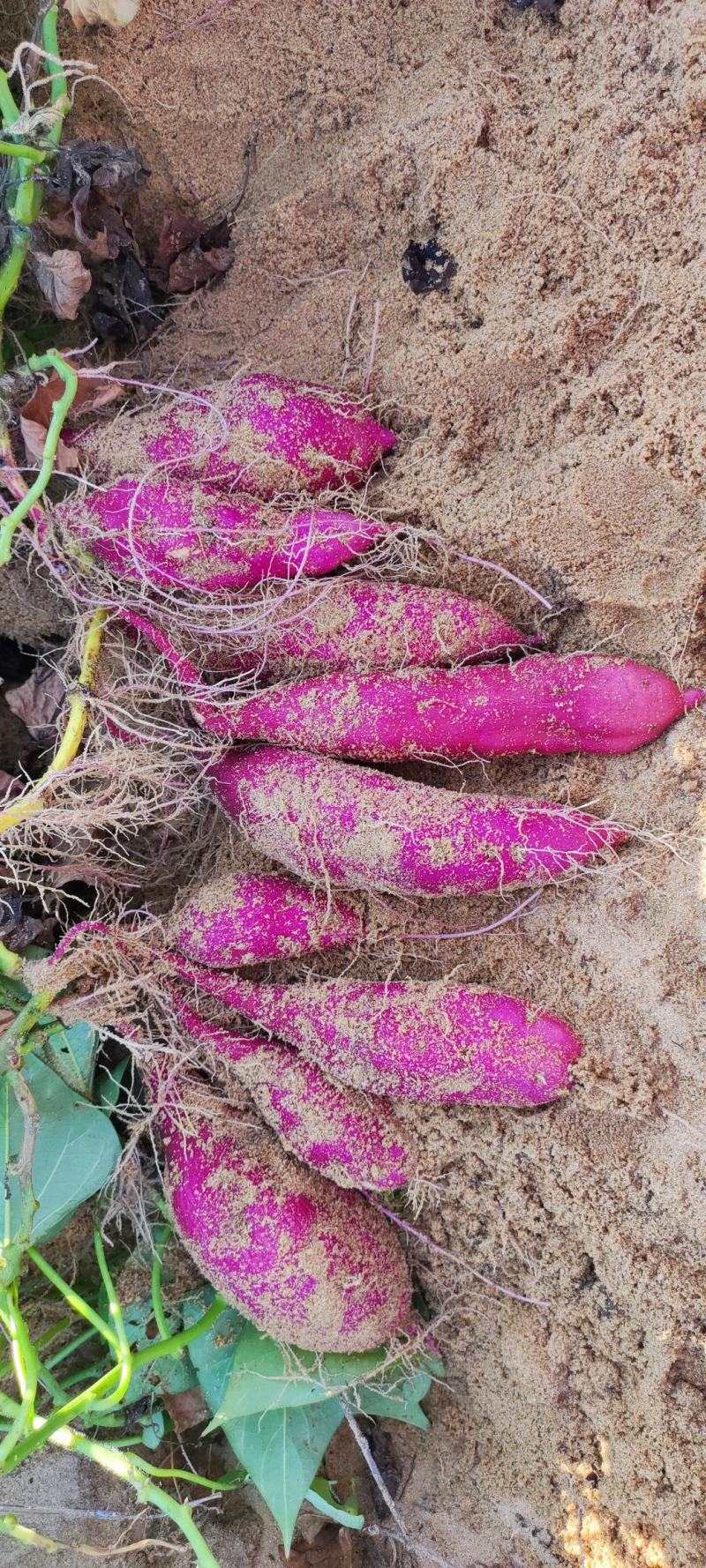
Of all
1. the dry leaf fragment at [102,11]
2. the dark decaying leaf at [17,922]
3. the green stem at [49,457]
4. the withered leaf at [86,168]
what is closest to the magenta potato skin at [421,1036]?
the dark decaying leaf at [17,922]

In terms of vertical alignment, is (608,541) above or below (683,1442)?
above

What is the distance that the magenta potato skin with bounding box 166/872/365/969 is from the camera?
3.71 feet

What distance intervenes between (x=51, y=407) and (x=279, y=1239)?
1.03m

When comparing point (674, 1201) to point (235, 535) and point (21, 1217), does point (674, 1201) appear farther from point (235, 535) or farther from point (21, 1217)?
point (235, 535)

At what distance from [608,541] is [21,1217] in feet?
3.32

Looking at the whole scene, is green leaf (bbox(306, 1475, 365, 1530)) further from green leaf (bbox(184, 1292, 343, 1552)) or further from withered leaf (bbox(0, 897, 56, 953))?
withered leaf (bbox(0, 897, 56, 953))

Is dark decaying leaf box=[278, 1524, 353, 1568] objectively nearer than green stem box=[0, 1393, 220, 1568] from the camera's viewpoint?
No

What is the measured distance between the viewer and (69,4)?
45.9 inches

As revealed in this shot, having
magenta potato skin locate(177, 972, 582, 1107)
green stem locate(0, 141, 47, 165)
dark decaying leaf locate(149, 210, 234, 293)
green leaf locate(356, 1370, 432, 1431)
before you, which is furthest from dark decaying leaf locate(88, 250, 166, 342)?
green leaf locate(356, 1370, 432, 1431)

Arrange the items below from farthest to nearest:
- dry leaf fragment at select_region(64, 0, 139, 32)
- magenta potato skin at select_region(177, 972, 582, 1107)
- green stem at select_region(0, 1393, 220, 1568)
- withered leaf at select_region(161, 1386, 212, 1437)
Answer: withered leaf at select_region(161, 1386, 212, 1437)
dry leaf fragment at select_region(64, 0, 139, 32)
magenta potato skin at select_region(177, 972, 582, 1107)
green stem at select_region(0, 1393, 220, 1568)

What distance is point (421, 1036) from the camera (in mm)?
1089

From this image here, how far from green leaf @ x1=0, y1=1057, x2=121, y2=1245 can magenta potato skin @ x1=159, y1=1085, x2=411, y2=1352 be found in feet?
0.27

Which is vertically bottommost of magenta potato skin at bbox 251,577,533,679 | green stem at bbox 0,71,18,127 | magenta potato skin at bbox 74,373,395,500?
magenta potato skin at bbox 251,577,533,679

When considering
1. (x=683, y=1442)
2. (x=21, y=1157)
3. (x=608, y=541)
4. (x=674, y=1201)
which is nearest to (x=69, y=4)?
(x=608, y=541)
